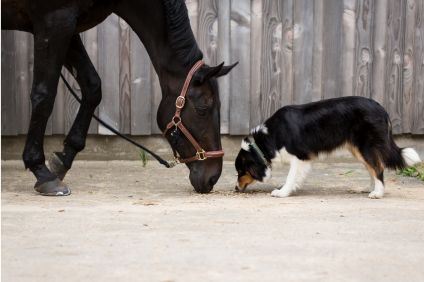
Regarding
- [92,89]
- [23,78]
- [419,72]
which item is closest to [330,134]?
[92,89]

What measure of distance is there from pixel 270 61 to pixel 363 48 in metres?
0.90

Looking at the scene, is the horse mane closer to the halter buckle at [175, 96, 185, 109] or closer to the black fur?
the halter buckle at [175, 96, 185, 109]

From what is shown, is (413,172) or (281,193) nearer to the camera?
(281,193)

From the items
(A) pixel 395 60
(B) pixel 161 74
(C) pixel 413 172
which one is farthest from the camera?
(A) pixel 395 60

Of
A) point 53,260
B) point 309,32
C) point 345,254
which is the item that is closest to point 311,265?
point 345,254

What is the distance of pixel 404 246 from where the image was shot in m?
3.52

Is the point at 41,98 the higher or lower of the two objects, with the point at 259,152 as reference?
higher

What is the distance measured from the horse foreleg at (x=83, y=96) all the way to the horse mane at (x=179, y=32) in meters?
0.75

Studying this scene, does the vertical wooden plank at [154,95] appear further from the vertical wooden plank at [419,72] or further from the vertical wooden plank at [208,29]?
the vertical wooden plank at [419,72]

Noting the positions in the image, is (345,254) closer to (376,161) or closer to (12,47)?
(376,161)

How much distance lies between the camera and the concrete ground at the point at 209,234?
303 centimetres

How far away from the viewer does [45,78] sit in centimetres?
496

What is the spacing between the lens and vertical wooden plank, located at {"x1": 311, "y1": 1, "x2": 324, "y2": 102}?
6957 mm

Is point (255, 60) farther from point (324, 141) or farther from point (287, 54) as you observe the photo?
point (324, 141)
